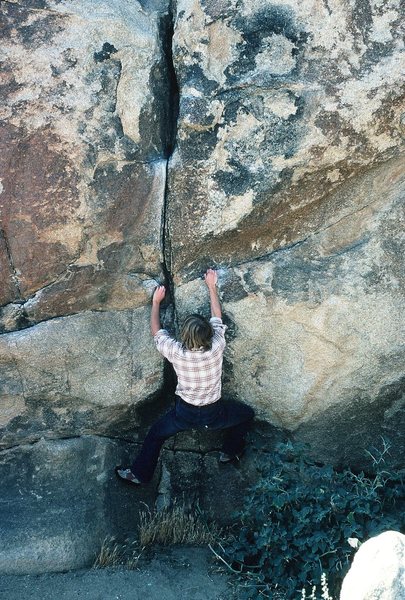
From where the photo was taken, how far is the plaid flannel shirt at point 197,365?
462 cm

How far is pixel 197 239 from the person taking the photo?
466cm

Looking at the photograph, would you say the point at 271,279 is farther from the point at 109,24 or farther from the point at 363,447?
the point at 109,24

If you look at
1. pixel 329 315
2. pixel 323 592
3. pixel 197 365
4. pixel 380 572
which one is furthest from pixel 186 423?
pixel 380 572

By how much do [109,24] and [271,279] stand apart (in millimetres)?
1618

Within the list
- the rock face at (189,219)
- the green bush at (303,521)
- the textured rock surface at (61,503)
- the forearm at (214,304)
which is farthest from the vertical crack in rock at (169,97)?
the green bush at (303,521)

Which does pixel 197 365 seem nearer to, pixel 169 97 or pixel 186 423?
pixel 186 423

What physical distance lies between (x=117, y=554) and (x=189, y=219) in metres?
1.97

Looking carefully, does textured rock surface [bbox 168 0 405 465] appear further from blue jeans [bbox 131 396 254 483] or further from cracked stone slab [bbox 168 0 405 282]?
blue jeans [bbox 131 396 254 483]

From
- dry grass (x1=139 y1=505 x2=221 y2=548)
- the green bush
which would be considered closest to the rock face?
dry grass (x1=139 y1=505 x2=221 y2=548)

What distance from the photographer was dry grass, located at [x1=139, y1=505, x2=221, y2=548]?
4.98m

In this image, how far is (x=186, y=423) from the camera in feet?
16.0

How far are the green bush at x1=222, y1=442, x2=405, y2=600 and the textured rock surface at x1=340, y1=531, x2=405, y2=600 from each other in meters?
1.04

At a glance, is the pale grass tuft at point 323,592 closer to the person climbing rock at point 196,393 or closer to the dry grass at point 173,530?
the dry grass at point 173,530

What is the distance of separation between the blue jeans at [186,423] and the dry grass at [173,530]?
0.25 meters
